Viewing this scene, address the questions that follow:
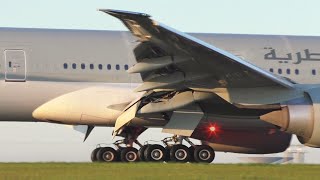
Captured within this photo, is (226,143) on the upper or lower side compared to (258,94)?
lower

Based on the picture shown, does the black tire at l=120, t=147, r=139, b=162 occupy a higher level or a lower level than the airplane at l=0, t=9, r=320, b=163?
lower

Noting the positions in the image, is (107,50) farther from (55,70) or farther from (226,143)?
(226,143)

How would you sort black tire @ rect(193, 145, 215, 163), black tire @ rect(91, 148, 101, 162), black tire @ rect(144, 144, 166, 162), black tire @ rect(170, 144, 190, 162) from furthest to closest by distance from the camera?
black tire @ rect(91, 148, 101, 162), black tire @ rect(144, 144, 166, 162), black tire @ rect(170, 144, 190, 162), black tire @ rect(193, 145, 215, 163)

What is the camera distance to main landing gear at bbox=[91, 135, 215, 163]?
24672mm

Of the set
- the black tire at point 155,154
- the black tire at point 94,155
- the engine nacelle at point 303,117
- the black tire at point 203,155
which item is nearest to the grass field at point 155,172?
the engine nacelle at point 303,117

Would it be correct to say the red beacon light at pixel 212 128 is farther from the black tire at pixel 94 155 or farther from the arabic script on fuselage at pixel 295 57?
the black tire at pixel 94 155

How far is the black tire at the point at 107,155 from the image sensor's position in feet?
85.1

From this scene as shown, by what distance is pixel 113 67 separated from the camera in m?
26.4

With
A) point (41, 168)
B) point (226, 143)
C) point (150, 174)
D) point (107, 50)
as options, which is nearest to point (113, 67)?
point (107, 50)

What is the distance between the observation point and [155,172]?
1827cm

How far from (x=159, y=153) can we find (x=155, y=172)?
6798mm

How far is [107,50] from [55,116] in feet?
8.31

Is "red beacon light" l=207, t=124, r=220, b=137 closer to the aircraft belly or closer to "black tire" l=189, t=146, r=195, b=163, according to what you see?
"black tire" l=189, t=146, r=195, b=163

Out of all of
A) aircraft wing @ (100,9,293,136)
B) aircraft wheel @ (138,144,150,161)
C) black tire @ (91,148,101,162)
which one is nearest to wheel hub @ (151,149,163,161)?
aircraft wheel @ (138,144,150,161)
